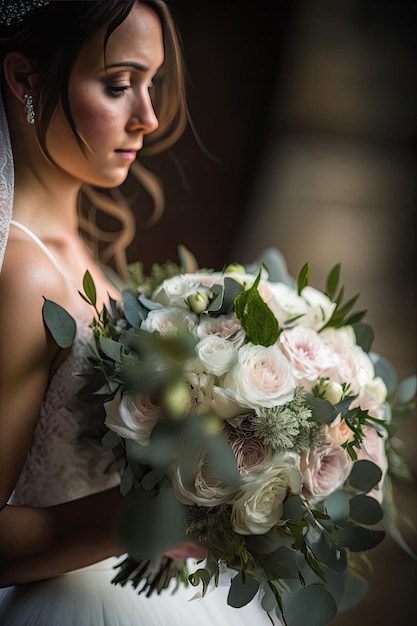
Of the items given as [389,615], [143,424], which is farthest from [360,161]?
[143,424]

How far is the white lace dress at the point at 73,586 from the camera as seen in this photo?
3.06ft

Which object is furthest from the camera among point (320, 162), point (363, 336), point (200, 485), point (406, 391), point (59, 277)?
point (320, 162)

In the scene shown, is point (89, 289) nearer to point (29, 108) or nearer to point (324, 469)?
point (29, 108)

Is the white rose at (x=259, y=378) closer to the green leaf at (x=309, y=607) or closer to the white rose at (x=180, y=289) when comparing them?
the white rose at (x=180, y=289)

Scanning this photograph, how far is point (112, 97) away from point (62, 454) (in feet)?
1.67

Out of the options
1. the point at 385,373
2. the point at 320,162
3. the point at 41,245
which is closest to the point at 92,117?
the point at 41,245

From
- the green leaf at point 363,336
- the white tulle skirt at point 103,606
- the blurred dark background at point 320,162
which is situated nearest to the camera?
the white tulle skirt at point 103,606

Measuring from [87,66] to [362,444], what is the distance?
0.64m

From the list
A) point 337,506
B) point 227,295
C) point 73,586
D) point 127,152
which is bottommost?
point 73,586

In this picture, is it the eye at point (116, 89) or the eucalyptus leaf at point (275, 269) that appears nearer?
→ the eye at point (116, 89)

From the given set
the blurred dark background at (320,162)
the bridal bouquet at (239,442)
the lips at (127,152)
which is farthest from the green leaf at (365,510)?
the blurred dark background at (320,162)

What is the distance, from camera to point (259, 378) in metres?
0.84

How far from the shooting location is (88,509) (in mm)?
908

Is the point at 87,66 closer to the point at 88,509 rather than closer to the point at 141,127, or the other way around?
→ the point at 141,127
